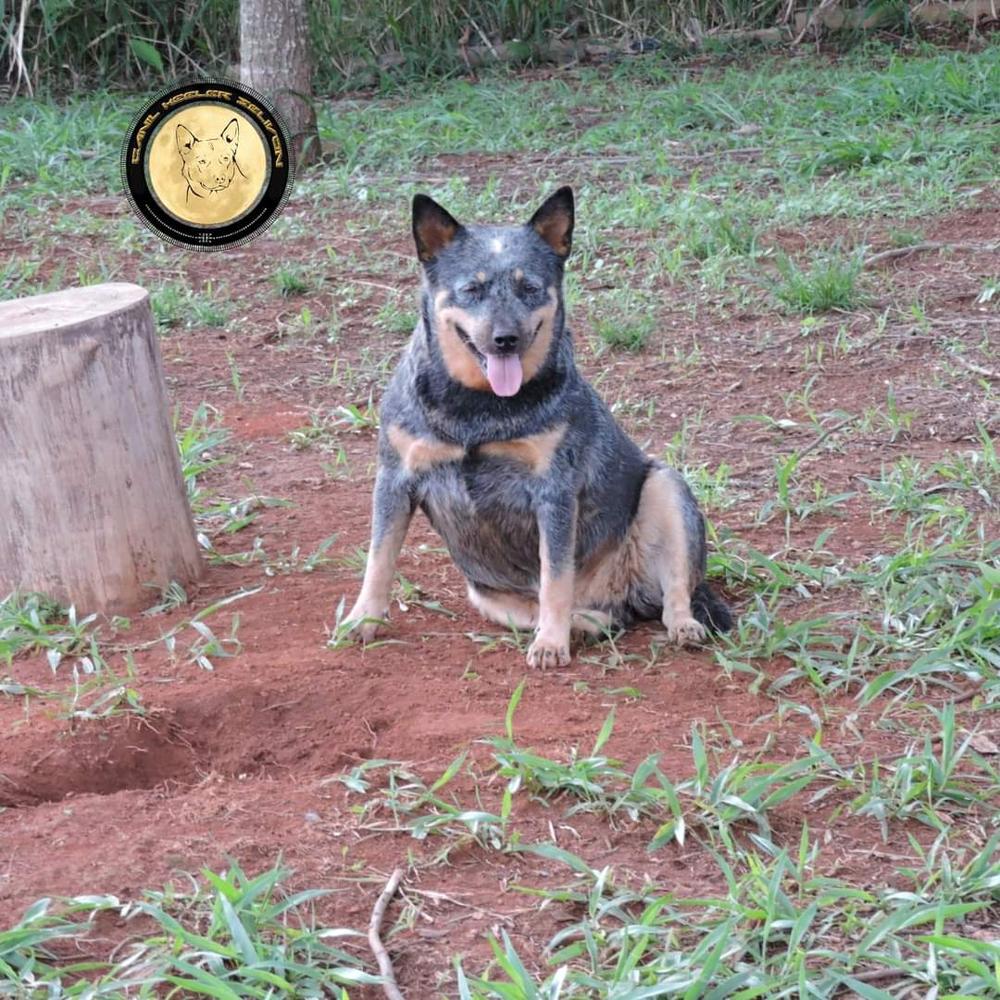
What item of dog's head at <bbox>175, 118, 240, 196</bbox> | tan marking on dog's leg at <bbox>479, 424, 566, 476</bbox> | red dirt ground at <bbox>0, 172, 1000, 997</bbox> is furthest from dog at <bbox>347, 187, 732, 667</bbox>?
dog's head at <bbox>175, 118, 240, 196</bbox>

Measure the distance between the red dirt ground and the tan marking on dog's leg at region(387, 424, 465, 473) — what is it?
0.52m

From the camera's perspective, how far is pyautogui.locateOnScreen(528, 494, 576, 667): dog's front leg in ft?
13.9

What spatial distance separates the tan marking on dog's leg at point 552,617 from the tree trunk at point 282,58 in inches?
219

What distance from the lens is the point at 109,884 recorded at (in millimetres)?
3080

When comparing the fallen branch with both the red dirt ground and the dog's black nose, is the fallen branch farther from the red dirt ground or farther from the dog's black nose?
the dog's black nose

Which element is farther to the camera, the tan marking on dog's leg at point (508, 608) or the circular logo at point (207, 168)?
the circular logo at point (207, 168)

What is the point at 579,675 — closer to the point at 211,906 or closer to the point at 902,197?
the point at 211,906

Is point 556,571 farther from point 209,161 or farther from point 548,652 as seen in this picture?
point 209,161

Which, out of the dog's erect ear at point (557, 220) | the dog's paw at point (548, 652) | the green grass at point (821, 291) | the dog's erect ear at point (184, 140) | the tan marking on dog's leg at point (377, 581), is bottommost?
the dog's paw at point (548, 652)

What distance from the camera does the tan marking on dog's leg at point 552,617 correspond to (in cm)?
420

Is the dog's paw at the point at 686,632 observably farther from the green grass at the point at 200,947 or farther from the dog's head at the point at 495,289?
the green grass at the point at 200,947

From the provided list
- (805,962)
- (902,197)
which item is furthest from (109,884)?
(902,197)

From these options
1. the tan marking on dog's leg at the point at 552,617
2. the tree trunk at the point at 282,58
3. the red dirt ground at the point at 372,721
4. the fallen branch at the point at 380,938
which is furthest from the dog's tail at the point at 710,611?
the tree trunk at the point at 282,58

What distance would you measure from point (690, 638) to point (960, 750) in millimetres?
943
